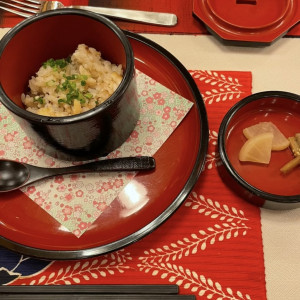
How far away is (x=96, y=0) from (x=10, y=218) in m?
0.88

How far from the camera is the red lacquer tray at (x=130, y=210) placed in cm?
96

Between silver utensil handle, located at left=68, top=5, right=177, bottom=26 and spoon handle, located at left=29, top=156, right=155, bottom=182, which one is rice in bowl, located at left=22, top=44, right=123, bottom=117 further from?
silver utensil handle, located at left=68, top=5, right=177, bottom=26

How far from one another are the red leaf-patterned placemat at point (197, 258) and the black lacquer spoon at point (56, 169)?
0.19 metres

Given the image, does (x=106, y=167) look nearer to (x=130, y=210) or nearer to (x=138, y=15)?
(x=130, y=210)

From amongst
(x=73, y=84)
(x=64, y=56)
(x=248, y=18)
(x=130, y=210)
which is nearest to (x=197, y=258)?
(x=130, y=210)

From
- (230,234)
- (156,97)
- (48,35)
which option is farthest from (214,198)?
(48,35)

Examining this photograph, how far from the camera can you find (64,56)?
1162 mm

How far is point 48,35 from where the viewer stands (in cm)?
107

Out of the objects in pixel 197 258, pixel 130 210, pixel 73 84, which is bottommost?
pixel 197 258

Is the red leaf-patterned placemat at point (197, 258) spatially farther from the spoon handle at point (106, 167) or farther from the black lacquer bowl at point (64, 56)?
the black lacquer bowl at point (64, 56)

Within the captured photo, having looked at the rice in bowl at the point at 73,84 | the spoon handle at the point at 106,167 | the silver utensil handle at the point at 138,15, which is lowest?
the spoon handle at the point at 106,167

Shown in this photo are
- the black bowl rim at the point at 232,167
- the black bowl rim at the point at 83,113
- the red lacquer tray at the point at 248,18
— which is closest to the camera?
the black bowl rim at the point at 83,113

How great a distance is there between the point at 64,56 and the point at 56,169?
1.21ft

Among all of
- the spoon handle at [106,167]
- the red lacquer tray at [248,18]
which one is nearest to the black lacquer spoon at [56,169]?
the spoon handle at [106,167]
